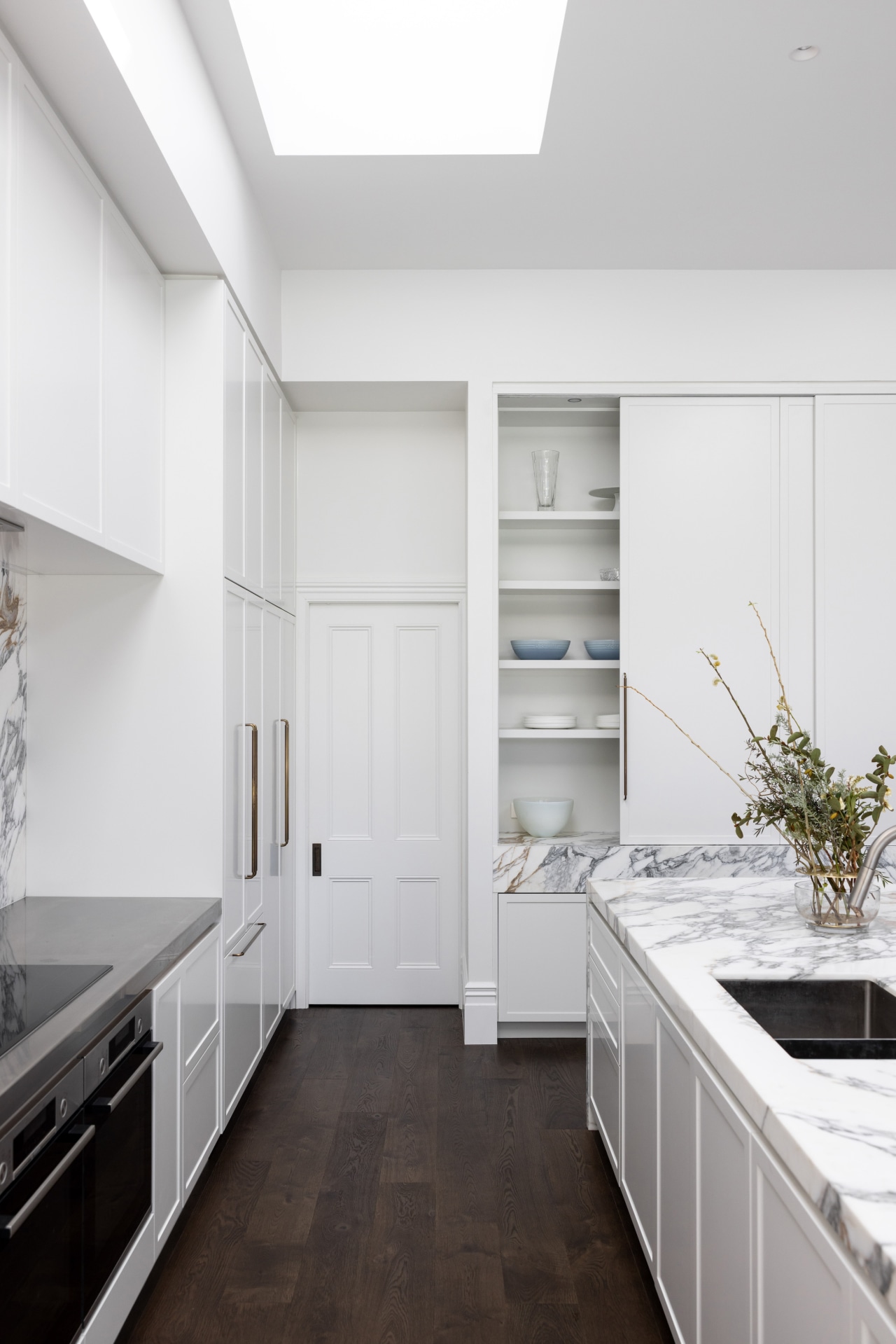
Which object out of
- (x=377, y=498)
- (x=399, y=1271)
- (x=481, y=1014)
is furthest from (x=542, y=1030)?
(x=377, y=498)

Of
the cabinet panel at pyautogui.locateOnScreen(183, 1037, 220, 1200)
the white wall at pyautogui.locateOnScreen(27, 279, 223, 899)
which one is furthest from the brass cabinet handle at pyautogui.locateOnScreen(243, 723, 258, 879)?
the cabinet panel at pyautogui.locateOnScreen(183, 1037, 220, 1200)

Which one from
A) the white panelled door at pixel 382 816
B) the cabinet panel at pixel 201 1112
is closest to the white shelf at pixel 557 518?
the white panelled door at pixel 382 816

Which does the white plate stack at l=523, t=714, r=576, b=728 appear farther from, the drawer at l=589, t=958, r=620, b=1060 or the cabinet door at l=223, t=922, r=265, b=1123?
the cabinet door at l=223, t=922, r=265, b=1123

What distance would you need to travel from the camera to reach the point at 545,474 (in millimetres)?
3918

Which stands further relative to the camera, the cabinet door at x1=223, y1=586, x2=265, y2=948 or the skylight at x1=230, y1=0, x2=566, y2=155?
the cabinet door at x1=223, y1=586, x2=265, y2=948

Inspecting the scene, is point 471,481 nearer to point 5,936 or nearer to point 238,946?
point 238,946

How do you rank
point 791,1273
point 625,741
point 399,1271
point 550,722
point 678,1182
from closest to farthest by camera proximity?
point 791,1273 < point 678,1182 < point 399,1271 < point 625,741 < point 550,722

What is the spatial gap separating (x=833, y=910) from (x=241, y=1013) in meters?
1.82

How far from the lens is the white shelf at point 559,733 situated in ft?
12.5

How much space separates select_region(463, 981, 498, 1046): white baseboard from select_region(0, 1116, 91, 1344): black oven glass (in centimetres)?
220

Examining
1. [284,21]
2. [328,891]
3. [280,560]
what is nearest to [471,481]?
[280,560]

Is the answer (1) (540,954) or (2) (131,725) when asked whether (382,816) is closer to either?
(1) (540,954)

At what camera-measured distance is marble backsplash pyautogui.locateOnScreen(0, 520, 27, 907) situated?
2430 millimetres

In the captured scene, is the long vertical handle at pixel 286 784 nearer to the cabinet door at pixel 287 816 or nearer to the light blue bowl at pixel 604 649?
the cabinet door at pixel 287 816
